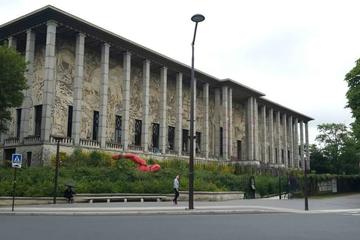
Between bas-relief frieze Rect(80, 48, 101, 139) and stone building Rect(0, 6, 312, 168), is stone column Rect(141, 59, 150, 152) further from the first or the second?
bas-relief frieze Rect(80, 48, 101, 139)

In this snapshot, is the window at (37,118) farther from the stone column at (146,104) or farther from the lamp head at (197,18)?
the lamp head at (197,18)

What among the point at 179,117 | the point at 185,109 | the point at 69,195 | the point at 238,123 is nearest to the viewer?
the point at 69,195

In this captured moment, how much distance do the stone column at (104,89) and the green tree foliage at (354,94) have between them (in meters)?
23.6

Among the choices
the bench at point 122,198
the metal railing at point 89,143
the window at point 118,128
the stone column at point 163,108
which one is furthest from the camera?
the stone column at point 163,108

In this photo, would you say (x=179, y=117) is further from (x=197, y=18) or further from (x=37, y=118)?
(x=197, y=18)

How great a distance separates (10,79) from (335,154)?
2486 inches

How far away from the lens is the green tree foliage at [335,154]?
249 feet

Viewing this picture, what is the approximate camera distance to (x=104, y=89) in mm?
44531

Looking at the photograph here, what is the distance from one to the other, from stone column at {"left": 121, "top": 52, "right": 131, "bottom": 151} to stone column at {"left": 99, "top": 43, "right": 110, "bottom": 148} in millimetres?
2628

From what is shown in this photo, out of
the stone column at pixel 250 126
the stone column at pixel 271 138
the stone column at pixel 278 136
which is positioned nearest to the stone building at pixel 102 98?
the stone column at pixel 250 126

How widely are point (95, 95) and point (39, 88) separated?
584 centimetres

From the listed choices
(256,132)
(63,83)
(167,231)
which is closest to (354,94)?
(63,83)

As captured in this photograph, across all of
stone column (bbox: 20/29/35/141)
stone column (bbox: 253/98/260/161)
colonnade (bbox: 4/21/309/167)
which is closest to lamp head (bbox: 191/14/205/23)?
colonnade (bbox: 4/21/309/167)

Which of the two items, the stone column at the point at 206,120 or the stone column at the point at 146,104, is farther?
the stone column at the point at 206,120
